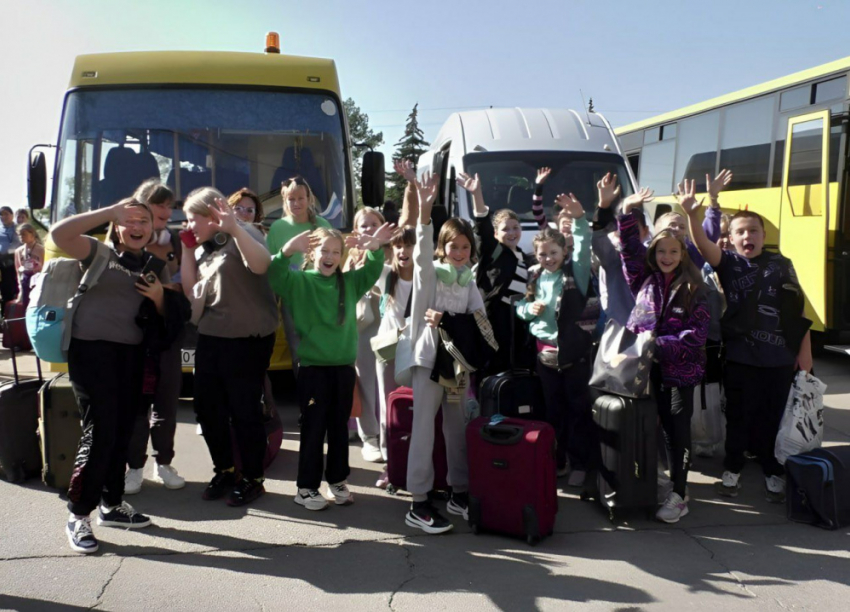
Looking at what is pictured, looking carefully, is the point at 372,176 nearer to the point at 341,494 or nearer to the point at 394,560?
the point at 341,494

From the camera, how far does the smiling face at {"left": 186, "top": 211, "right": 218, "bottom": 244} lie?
4613 mm

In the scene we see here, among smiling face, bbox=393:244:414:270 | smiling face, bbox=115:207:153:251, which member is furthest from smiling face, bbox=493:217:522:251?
smiling face, bbox=115:207:153:251

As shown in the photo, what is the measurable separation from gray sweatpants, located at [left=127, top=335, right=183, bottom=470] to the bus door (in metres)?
7.67

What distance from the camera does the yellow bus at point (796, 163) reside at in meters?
9.65

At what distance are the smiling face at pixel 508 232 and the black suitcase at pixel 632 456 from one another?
148 cm

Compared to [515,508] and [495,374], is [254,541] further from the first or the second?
[495,374]

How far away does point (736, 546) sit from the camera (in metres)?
4.34

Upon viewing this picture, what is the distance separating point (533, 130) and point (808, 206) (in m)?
3.73

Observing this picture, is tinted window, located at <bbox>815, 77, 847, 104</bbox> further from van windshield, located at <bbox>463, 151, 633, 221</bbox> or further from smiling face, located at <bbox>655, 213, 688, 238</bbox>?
smiling face, located at <bbox>655, 213, 688, 238</bbox>

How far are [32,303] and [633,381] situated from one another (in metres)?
3.28

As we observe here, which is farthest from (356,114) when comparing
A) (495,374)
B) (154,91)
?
(495,374)

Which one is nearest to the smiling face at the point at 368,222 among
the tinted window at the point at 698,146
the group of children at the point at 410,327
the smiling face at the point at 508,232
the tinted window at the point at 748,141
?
the group of children at the point at 410,327

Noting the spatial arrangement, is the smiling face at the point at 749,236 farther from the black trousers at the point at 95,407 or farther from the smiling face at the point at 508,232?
the black trousers at the point at 95,407

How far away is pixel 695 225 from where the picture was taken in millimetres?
4848
